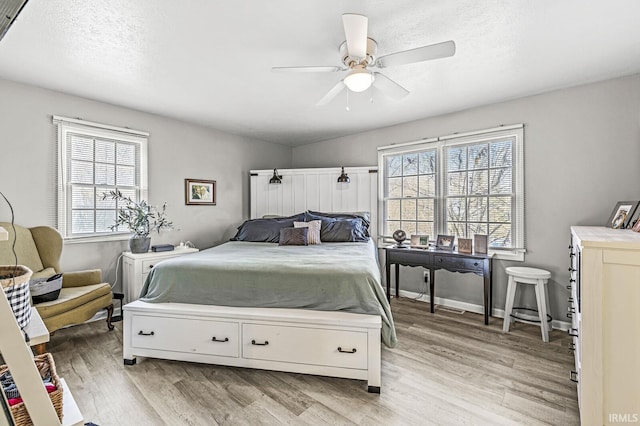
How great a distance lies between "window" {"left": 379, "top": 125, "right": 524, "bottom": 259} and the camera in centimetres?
341

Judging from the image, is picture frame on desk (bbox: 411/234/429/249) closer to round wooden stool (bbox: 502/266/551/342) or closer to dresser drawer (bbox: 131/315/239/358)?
round wooden stool (bbox: 502/266/551/342)

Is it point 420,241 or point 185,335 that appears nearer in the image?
point 185,335

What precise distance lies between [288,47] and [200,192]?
2.77m

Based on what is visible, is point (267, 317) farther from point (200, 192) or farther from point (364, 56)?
point (200, 192)

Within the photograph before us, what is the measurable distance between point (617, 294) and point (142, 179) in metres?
4.40

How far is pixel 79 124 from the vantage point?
10.6 feet

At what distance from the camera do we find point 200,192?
4395mm

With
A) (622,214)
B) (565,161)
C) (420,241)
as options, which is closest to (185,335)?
(420,241)

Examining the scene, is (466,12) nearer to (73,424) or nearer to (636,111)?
(636,111)

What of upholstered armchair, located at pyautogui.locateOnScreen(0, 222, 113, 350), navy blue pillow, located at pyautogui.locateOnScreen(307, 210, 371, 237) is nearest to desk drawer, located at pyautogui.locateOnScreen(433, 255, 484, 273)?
navy blue pillow, located at pyautogui.locateOnScreen(307, 210, 371, 237)

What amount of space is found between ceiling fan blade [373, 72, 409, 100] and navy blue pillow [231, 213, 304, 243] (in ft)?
7.07

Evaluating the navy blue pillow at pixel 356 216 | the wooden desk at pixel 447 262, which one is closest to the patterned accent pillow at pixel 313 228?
the navy blue pillow at pixel 356 216

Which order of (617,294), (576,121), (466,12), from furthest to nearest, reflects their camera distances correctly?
(576,121)
(466,12)
(617,294)

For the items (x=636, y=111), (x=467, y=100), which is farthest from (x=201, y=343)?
(x=636, y=111)
